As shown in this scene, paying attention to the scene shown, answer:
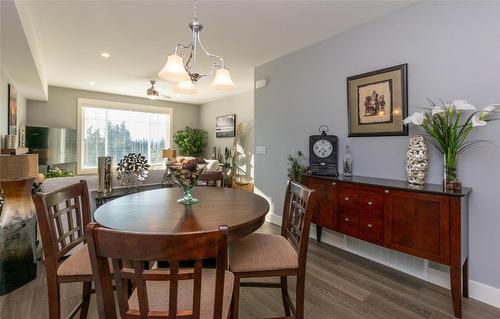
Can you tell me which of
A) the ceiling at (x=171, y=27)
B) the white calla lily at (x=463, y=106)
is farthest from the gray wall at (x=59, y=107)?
the white calla lily at (x=463, y=106)

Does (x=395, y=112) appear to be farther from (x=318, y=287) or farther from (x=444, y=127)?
(x=318, y=287)

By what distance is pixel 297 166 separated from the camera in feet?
10.7

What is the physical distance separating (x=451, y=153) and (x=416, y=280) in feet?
3.81

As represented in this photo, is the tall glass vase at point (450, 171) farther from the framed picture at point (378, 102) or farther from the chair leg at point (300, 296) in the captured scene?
the chair leg at point (300, 296)

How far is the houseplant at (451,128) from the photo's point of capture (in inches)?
74.8

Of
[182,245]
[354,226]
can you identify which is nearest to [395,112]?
[354,226]

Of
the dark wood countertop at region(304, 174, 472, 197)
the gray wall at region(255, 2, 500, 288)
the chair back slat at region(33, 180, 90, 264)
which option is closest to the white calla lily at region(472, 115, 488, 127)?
the gray wall at region(255, 2, 500, 288)

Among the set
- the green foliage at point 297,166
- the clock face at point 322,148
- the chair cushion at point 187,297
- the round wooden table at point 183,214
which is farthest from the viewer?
the green foliage at point 297,166

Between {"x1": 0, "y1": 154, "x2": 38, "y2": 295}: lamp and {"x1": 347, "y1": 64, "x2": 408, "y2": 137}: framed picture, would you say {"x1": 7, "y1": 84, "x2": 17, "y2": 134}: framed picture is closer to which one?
{"x1": 0, "y1": 154, "x2": 38, "y2": 295}: lamp

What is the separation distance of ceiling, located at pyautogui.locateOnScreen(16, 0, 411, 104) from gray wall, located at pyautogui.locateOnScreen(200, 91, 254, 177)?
187 centimetres

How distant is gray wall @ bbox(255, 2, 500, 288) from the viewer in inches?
74.8

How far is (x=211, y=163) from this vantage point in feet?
17.4

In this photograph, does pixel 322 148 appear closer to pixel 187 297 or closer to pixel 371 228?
pixel 371 228

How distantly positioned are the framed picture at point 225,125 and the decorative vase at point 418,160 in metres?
4.56
